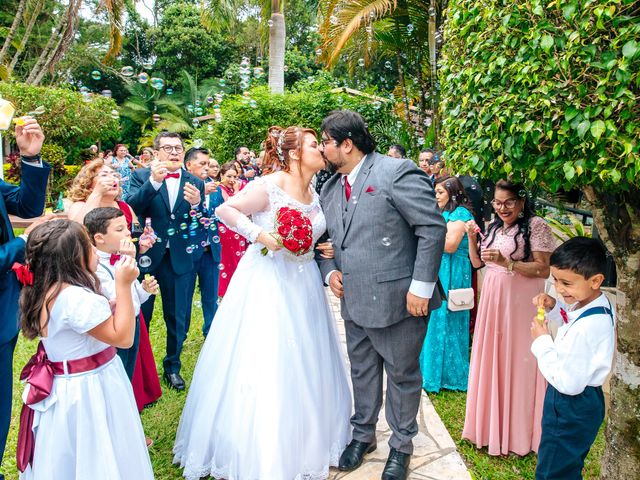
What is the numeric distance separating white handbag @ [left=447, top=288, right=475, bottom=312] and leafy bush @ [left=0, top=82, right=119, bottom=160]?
1475 cm

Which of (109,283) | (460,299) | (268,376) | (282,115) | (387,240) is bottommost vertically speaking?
(268,376)

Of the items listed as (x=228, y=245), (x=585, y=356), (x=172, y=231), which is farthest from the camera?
(x=228, y=245)

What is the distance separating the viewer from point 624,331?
2.94 meters

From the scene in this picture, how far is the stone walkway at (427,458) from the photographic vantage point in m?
3.64

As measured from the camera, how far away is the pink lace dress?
387 cm

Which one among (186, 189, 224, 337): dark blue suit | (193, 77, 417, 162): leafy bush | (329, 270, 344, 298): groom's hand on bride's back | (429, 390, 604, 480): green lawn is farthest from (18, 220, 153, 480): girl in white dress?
(193, 77, 417, 162): leafy bush

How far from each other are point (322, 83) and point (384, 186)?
438 inches

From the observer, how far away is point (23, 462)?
2689 millimetres

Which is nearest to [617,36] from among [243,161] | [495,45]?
[495,45]

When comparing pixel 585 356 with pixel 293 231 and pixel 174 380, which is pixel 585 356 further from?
pixel 174 380

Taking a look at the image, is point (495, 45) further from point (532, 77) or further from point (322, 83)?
point (322, 83)

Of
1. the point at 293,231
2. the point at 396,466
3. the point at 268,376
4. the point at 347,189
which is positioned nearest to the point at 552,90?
the point at 347,189

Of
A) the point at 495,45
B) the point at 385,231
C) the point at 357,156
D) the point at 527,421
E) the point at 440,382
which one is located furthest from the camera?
the point at 440,382

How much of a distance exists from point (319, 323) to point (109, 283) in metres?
1.46
